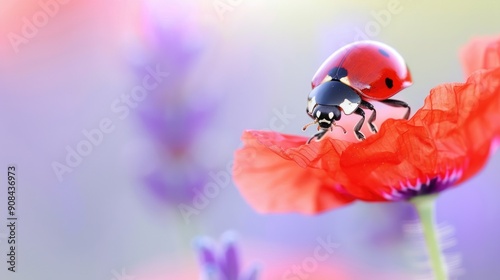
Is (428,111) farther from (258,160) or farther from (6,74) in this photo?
(6,74)

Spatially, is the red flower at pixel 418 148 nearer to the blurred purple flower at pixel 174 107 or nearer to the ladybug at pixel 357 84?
the ladybug at pixel 357 84

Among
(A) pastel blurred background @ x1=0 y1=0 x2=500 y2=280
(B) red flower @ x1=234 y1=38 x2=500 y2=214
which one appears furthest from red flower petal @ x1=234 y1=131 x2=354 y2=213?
(A) pastel blurred background @ x1=0 y1=0 x2=500 y2=280

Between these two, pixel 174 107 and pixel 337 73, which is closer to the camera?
pixel 337 73

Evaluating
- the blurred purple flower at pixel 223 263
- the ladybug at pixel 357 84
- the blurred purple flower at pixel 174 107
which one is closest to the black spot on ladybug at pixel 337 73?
the ladybug at pixel 357 84

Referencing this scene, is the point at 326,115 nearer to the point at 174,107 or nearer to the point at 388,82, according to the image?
the point at 388,82

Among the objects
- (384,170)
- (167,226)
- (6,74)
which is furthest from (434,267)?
(6,74)

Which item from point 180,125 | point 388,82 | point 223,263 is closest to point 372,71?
point 388,82

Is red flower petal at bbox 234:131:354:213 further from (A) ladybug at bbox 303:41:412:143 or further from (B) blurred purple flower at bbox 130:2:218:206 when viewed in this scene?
(B) blurred purple flower at bbox 130:2:218:206
